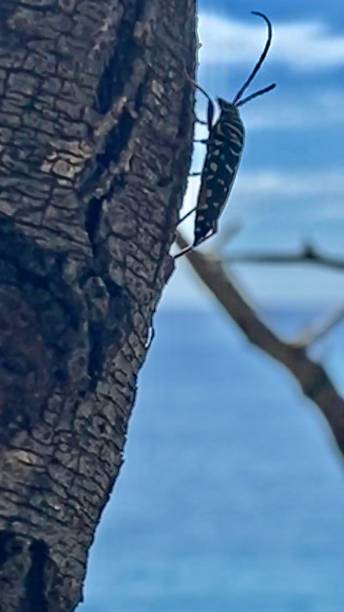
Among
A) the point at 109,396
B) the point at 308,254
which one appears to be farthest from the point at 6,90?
the point at 308,254

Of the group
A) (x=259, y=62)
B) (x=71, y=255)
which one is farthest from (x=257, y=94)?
(x=71, y=255)

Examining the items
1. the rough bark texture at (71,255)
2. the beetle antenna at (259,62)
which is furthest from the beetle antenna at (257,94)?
the rough bark texture at (71,255)

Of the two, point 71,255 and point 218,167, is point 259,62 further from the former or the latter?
point 71,255

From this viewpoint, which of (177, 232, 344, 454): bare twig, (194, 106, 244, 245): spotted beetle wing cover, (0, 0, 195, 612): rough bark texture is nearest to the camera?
(0, 0, 195, 612): rough bark texture

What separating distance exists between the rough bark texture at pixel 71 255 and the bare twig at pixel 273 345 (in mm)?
499

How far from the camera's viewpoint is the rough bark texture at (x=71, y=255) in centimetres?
96

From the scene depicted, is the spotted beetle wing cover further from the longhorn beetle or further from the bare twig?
the bare twig

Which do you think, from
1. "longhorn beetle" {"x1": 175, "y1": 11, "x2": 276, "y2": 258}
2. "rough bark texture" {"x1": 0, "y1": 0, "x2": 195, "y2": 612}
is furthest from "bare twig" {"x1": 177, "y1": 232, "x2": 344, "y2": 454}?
"rough bark texture" {"x1": 0, "y1": 0, "x2": 195, "y2": 612}

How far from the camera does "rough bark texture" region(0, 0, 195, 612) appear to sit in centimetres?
96

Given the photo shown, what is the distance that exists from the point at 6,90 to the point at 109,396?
0.81ft

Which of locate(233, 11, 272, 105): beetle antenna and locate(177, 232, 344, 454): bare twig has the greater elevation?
locate(233, 11, 272, 105): beetle antenna

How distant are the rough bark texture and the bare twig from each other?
1.64 feet

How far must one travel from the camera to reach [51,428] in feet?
3.18

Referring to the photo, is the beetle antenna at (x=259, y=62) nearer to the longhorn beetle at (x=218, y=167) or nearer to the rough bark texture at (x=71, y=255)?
the longhorn beetle at (x=218, y=167)
